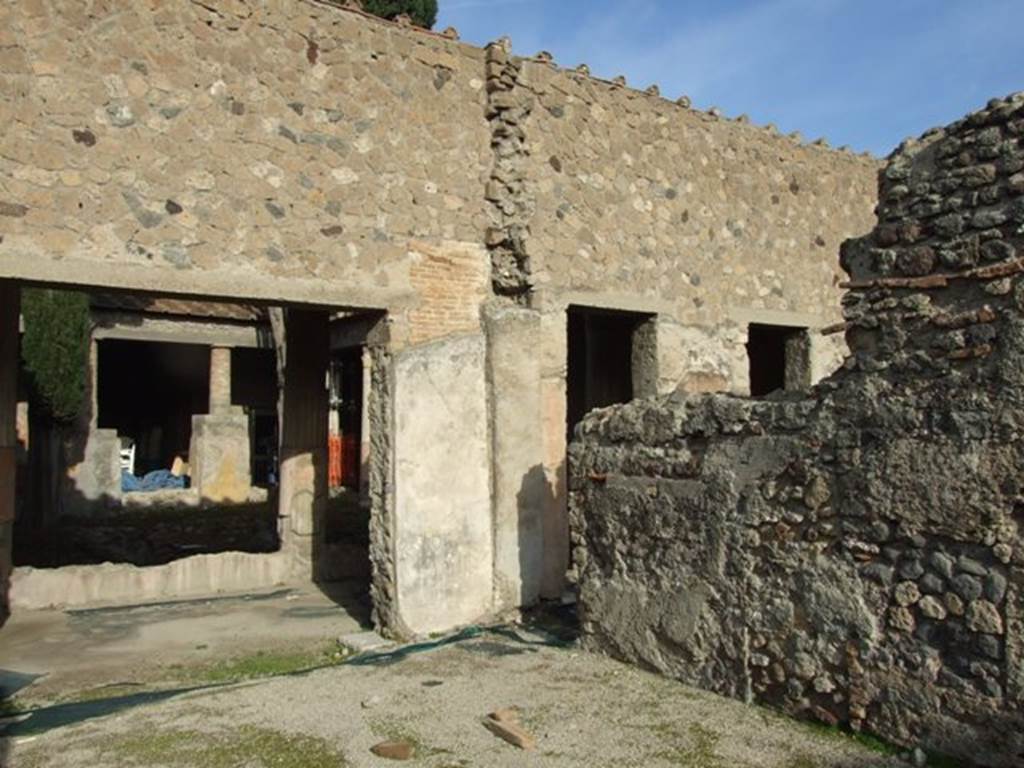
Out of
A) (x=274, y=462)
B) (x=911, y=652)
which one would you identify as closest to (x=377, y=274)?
(x=911, y=652)

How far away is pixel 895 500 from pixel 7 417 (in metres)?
6.66

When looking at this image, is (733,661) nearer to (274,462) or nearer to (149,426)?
(274,462)

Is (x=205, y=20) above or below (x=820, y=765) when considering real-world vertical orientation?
above

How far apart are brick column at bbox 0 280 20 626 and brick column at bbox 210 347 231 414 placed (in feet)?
38.7

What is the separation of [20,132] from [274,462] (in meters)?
15.9

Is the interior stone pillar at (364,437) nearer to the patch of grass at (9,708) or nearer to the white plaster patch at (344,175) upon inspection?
the white plaster patch at (344,175)

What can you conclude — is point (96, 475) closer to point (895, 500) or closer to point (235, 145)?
point (235, 145)

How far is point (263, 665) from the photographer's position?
6387 mm

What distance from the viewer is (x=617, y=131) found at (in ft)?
27.4

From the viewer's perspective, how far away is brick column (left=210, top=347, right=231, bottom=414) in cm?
1966

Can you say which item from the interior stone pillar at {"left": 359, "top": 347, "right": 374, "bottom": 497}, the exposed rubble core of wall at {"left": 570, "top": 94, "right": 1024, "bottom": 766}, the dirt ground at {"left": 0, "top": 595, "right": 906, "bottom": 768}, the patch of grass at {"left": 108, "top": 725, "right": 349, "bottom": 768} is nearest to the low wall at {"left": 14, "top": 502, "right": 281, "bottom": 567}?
the interior stone pillar at {"left": 359, "top": 347, "right": 374, "bottom": 497}

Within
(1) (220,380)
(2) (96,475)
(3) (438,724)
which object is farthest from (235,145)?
(1) (220,380)

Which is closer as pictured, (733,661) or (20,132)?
(733,661)

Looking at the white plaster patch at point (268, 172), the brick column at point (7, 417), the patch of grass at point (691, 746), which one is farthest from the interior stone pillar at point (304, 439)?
the patch of grass at point (691, 746)
